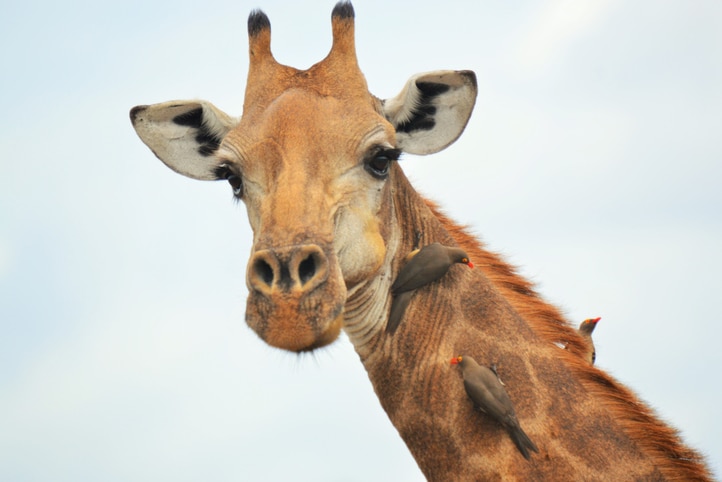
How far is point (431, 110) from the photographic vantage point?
391 inches

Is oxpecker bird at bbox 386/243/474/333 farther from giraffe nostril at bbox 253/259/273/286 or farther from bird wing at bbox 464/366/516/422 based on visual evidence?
giraffe nostril at bbox 253/259/273/286

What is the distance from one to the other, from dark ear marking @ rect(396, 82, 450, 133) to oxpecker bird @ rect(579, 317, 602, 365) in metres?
2.63

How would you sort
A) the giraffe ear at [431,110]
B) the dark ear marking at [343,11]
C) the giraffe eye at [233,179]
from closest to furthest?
the giraffe eye at [233,179] < the giraffe ear at [431,110] < the dark ear marking at [343,11]

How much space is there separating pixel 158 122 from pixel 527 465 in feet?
15.6

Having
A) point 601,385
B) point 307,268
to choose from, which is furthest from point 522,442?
point 307,268

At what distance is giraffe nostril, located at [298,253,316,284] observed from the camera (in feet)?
26.5

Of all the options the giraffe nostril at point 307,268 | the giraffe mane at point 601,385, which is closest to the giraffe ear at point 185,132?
the giraffe nostril at point 307,268

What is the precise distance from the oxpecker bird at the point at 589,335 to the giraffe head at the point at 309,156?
251 centimetres

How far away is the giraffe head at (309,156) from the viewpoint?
805 cm

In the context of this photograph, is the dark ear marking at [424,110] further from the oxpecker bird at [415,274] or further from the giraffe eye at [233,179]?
the giraffe eye at [233,179]

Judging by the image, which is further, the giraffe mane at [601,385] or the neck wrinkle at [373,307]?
the giraffe mane at [601,385]

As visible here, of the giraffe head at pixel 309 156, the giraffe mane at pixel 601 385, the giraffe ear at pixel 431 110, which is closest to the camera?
the giraffe head at pixel 309 156

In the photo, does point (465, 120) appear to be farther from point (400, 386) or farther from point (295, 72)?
point (400, 386)

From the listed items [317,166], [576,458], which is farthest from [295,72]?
[576,458]
